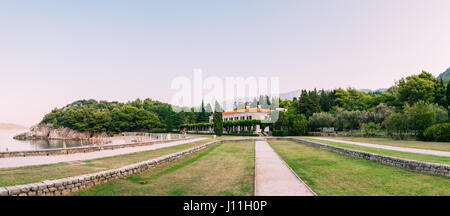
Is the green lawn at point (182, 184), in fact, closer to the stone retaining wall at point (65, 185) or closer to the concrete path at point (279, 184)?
the stone retaining wall at point (65, 185)

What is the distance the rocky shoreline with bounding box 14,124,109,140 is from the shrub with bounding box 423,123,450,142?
60.3 m

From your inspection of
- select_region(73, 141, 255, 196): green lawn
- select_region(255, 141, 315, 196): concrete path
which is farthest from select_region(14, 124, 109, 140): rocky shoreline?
select_region(255, 141, 315, 196): concrete path

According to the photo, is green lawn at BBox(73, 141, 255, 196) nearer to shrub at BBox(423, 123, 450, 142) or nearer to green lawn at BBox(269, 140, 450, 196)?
green lawn at BBox(269, 140, 450, 196)

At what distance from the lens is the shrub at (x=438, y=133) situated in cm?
2294

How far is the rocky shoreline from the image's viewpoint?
2281 inches

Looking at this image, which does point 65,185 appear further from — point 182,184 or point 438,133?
point 438,133

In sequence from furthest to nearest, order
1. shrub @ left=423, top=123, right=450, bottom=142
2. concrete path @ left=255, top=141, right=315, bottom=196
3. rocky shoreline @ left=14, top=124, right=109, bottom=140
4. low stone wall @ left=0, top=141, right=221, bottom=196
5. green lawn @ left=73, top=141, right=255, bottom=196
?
rocky shoreline @ left=14, top=124, right=109, bottom=140 → shrub @ left=423, top=123, right=450, bottom=142 → green lawn @ left=73, top=141, right=255, bottom=196 → concrete path @ left=255, top=141, right=315, bottom=196 → low stone wall @ left=0, top=141, right=221, bottom=196

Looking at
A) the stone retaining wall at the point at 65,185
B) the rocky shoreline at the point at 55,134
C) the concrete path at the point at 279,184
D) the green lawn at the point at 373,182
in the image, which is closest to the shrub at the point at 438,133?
the green lawn at the point at 373,182

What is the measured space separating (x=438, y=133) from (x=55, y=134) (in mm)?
78628

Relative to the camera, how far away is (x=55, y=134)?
203ft
